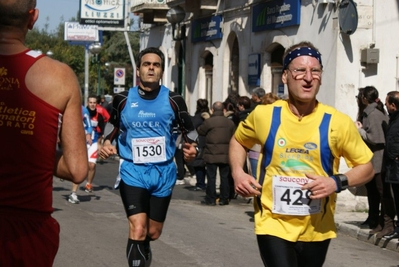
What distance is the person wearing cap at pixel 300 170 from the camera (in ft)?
18.6

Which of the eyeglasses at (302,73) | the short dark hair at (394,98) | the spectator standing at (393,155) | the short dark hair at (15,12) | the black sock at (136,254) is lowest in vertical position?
the black sock at (136,254)

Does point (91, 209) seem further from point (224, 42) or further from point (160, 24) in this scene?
point (160, 24)

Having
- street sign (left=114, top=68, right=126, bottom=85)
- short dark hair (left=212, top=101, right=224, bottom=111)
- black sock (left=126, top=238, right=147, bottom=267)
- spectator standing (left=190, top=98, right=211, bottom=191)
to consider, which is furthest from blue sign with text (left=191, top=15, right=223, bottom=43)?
black sock (left=126, top=238, right=147, bottom=267)

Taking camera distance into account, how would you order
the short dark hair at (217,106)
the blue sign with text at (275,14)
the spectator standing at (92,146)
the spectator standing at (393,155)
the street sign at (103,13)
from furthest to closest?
the street sign at (103,13), the blue sign with text at (275,14), the short dark hair at (217,106), the spectator standing at (92,146), the spectator standing at (393,155)

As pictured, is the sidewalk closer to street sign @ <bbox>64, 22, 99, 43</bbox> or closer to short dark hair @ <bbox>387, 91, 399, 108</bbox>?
short dark hair @ <bbox>387, 91, 399, 108</bbox>

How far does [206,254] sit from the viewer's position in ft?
35.1

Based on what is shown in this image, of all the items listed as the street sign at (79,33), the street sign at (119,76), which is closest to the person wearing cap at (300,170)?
the street sign at (119,76)

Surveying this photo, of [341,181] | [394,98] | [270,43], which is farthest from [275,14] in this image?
[341,181]

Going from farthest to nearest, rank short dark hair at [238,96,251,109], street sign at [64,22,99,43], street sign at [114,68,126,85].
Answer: street sign at [64,22,99,43] < street sign at [114,68,126,85] < short dark hair at [238,96,251,109]

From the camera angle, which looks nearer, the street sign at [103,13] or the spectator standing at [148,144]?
the spectator standing at [148,144]

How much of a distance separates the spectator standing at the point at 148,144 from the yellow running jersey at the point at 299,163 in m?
2.83

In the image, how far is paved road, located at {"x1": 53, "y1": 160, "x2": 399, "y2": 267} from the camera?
33.6 ft

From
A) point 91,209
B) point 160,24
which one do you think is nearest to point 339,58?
point 91,209

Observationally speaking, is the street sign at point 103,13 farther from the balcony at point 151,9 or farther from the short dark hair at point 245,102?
the short dark hair at point 245,102
